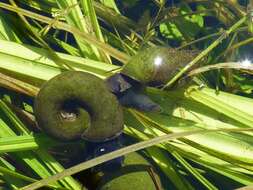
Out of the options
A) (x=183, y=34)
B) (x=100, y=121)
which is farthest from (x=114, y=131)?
(x=183, y=34)

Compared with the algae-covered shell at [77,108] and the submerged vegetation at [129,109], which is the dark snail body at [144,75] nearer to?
the submerged vegetation at [129,109]

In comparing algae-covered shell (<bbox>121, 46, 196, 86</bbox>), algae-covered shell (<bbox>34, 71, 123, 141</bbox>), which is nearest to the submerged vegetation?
algae-covered shell (<bbox>121, 46, 196, 86</bbox>)

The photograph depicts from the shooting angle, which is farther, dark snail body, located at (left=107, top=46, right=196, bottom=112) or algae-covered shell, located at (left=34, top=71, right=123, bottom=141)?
dark snail body, located at (left=107, top=46, right=196, bottom=112)

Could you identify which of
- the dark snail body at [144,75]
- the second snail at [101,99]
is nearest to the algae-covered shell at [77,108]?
the second snail at [101,99]

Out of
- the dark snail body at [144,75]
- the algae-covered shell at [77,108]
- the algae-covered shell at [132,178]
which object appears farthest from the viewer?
the dark snail body at [144,75]

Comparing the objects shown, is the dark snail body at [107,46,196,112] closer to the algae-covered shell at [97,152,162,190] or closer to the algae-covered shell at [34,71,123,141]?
the algae-covered shell at [34,71,123,141]

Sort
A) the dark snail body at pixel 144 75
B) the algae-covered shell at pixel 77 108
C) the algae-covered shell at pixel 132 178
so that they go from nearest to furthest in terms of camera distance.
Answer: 1. the algae-covered shell at pixel 77 108
2. the algae-covered shell at pixel 132 178
3. the dark snail body at pixel 144 75
